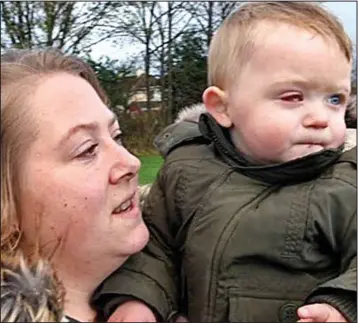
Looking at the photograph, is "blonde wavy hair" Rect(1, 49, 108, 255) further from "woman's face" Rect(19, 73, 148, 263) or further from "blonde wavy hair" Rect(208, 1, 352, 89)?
"blonde wavy hair" Rect(208, 1, 352, 89)

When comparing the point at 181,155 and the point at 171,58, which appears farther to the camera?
the point at 171,58

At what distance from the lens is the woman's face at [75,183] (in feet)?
2.80

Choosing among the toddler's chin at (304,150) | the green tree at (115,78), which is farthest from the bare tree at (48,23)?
the toddler's chin at (304,150)

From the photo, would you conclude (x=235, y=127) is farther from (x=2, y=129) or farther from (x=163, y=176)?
(x=2, y=129)

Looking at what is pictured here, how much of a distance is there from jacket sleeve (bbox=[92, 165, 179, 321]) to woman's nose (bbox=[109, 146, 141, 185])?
11cm

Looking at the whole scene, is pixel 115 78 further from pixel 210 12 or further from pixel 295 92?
pixel 295 92

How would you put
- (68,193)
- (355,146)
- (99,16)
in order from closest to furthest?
(68,193)
(355,146)
(99,16)

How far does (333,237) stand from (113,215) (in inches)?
9.2

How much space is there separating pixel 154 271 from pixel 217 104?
0.22 meters

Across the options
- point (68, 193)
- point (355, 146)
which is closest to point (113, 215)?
point (68, 193)

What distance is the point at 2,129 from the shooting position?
86 centimetres

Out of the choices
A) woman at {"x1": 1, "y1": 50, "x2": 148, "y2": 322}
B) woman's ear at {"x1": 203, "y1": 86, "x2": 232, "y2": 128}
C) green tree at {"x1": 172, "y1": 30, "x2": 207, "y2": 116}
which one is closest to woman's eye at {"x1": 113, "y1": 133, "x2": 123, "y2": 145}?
woman at {"x1": 1, "y1": 50, "x2": 148, "y2": 322}

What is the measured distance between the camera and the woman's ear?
100 centimetres

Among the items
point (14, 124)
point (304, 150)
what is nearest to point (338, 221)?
point (304, 150)
